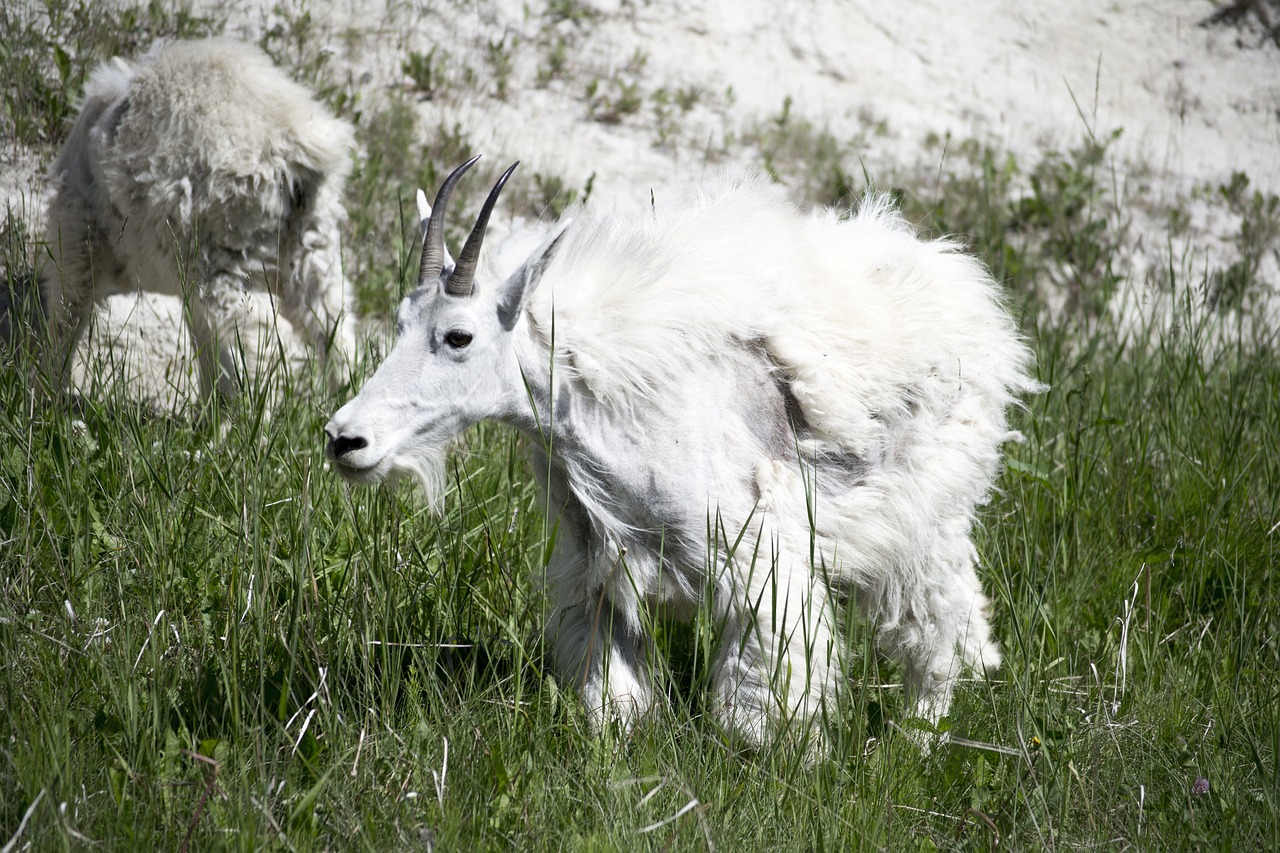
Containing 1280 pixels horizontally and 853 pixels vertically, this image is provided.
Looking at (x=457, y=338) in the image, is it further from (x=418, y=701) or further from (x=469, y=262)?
(x=418, y=701)

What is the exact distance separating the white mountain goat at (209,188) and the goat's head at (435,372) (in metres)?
2.32

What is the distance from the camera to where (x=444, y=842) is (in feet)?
8.59

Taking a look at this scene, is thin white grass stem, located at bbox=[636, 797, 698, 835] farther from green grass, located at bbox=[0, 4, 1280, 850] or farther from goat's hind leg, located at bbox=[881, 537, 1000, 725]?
goat's hind leg, located at bbox=[881, 537, 1000, 725]

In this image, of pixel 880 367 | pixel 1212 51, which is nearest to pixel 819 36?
pixel 1212 51

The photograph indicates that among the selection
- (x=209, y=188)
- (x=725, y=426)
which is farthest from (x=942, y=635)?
(x=209, y=188)

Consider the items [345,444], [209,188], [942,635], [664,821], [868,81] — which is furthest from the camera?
[868,81]

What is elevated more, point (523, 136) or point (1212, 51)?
point (1212, 51)

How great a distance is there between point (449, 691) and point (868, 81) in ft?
28.1

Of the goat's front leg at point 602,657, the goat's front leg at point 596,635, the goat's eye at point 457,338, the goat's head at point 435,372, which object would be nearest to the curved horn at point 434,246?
the goat's head at point 435,372

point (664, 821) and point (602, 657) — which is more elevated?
point (664, 821)

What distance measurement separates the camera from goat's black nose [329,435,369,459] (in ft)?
10.0

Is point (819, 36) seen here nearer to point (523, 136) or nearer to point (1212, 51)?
point (523, 136)

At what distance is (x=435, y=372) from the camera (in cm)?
319

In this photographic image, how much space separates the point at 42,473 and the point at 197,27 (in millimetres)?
5262
